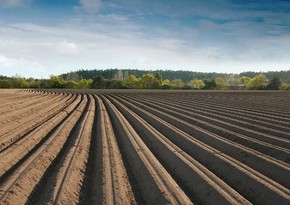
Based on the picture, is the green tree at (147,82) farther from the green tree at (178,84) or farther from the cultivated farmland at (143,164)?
the cultivated farmland at (143,164)

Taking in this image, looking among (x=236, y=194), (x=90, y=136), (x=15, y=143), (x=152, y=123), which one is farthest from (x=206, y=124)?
(x=236, y=194)

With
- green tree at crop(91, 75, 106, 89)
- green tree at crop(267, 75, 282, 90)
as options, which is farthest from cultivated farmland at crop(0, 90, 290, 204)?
green tree at crop(91, 75, 106, 89)

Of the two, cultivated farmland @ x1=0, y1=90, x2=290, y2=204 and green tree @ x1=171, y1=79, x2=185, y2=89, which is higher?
cultivated farmland @ x1=0, y1=90, x2=290, y2=204

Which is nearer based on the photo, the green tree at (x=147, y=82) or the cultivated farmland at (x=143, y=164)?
the cultivated farmland at (x=143, y=164)

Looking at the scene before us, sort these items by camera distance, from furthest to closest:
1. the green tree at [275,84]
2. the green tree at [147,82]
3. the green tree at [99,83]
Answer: the green tree at [147,82] → the green tree at [99,83] → the green tree at [275,84]

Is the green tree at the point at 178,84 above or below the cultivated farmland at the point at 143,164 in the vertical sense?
below

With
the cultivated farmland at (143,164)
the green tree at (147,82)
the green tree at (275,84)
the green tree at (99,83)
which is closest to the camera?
the cultivated farmland at (143,164)

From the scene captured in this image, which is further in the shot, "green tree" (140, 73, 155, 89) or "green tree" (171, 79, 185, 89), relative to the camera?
"green tree" (140, 73, 155, 89)

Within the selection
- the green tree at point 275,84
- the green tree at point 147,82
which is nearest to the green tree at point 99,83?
the green tree at point 147,82

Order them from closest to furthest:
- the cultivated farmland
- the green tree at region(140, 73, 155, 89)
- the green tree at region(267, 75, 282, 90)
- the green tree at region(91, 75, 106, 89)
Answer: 1. the cultivated farmland
2. the green tree at region(267, 75, 282, 90)
3. the green tree at region(91, 75, 106, 89)
4. the green tree at region(140, 73, 155, 89)

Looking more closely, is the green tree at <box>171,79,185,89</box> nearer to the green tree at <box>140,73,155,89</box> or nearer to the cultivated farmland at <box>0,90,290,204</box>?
the green tree at <box>140,73,155,89</box>

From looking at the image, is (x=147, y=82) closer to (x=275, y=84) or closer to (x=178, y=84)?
(x=178, y=84)

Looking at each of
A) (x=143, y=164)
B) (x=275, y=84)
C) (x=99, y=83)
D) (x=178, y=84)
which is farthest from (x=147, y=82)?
(x=143, y=164)

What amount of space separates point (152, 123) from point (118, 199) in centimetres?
880
